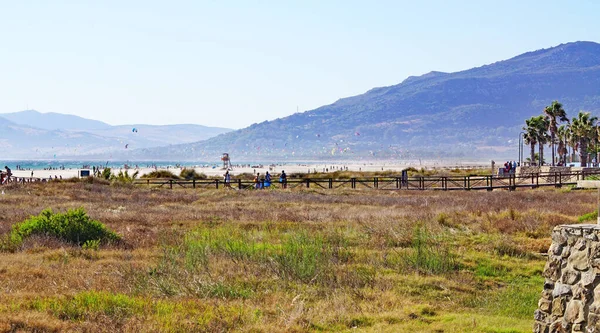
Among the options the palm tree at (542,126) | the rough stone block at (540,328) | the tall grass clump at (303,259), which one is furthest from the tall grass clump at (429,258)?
the palm tree at (542,126)

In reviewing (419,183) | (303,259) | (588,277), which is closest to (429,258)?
(303,259)

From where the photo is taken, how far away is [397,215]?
30.2 meters

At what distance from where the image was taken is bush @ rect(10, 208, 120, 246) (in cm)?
2258

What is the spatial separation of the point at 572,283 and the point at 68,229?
16.5 meters

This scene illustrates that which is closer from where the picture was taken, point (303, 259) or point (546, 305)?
point (546, 305)

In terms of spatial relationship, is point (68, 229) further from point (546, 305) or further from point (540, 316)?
point (546, 305)

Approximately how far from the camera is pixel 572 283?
10.3 metres

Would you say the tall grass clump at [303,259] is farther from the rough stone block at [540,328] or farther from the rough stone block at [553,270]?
the rough stone block at [553,270]

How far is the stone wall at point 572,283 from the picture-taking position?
Answer: 32.6 ft

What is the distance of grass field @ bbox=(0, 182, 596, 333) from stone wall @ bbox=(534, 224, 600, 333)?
2.50 metres

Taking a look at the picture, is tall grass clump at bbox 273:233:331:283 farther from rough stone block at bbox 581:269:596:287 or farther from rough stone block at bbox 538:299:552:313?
rough stone block at bbox 581:269:596:287

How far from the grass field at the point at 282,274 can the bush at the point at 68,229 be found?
18.9 inches

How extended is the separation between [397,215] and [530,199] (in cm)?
1238

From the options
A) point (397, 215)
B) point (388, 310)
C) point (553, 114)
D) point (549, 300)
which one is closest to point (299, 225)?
point (397, 215)
